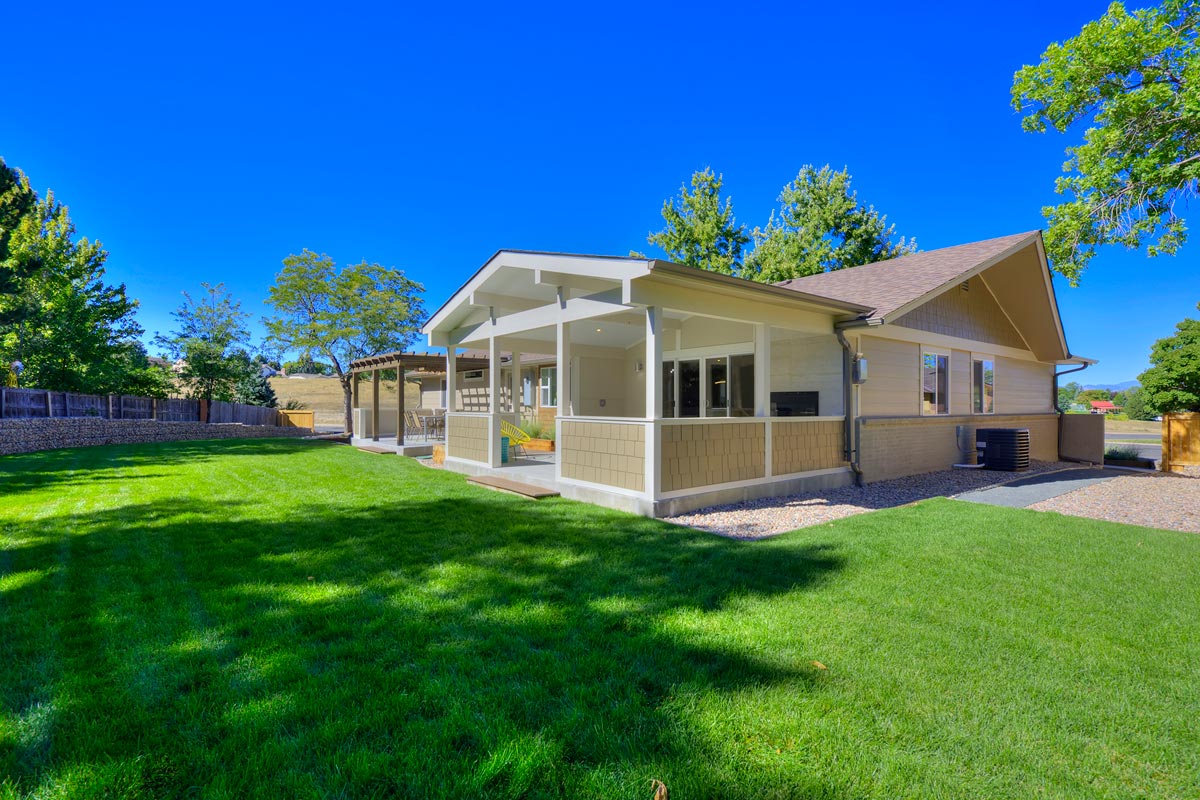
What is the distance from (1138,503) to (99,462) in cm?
1950

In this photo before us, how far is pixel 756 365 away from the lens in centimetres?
806

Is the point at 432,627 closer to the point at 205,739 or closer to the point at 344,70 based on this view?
the point at 205,739

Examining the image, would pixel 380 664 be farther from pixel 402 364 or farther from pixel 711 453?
pixel 402 364

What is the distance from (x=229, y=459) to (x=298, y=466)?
106 inches

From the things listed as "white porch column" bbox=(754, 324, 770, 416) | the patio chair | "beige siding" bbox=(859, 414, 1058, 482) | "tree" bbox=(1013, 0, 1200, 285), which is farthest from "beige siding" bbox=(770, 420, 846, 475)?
"tree" bbox=(1013, 0, 1200, 285)

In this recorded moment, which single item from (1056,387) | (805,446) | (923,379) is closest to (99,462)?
(805,446)

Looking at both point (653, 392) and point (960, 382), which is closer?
point (653, 392)

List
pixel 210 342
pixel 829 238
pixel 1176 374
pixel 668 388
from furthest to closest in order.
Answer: pixel 829 238 < pixel 210 342 < pixel 1176 374 < pixel 668 388

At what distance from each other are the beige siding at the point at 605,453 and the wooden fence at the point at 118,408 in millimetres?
16547

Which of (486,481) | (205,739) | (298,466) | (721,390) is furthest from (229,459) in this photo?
(205,739)

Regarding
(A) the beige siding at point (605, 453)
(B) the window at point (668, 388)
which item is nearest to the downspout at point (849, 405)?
(B) the window at point (668, 388)

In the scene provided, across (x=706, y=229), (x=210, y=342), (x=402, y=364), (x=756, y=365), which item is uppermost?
(x=706, y=229)

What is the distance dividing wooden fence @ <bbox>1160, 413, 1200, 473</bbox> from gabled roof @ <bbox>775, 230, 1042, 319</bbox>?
28.7 ft

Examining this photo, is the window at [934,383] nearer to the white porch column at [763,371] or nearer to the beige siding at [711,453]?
the white porch column at [763,371]
